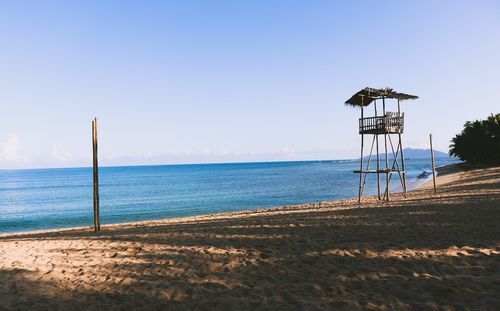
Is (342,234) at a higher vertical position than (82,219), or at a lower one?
higher

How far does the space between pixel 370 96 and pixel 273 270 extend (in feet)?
50.4

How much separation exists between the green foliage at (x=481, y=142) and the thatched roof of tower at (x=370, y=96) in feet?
125

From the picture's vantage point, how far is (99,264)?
302 inches

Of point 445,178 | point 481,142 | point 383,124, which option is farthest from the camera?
point 481,142

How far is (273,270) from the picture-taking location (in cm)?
666

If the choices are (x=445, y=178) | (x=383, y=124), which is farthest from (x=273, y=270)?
(x=445, y=178)

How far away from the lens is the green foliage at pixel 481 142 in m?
50.3

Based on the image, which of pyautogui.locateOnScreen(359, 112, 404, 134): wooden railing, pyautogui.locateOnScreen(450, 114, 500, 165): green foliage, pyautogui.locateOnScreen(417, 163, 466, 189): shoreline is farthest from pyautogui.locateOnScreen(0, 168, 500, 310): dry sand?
pyautogui.locateOnScreen(450, 114, 500, 165): green foliage

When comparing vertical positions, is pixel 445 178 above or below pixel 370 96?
below

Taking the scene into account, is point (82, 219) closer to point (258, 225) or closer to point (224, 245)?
point (258, 225)

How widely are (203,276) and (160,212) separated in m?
26.0

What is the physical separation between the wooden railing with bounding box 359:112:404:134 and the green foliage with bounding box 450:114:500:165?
3895 centimetres

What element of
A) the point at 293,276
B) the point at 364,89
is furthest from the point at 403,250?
the point at 364,89

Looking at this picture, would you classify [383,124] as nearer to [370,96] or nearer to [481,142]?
[370,96]
